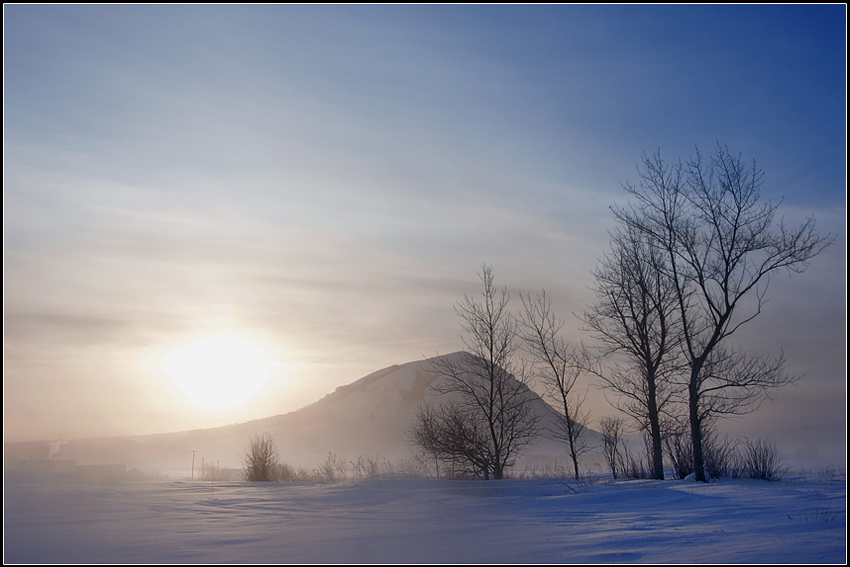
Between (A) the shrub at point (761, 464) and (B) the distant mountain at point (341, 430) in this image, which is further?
(B) the distant mountain at point (341, 430)

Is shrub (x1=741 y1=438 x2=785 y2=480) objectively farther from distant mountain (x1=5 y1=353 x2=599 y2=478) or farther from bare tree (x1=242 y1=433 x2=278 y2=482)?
distant mountain (x1=5 y1=353 x2=599 y2=478)

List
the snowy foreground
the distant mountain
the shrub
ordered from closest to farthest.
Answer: the snowy foreground → the shrub → the distant mountain

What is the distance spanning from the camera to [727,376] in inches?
520

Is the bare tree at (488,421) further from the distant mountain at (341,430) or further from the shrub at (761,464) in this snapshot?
the distant mountain at (341,430)

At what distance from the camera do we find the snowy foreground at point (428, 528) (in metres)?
4.16

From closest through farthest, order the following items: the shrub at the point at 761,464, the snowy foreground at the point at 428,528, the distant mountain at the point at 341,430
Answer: the snowy foreground at the point at 428,528 → the shrub at the point at 761,464 → the distant mountain at the point at 341,430

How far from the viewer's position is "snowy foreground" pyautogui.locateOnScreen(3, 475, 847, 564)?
416 cm

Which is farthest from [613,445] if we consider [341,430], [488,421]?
[341,430]

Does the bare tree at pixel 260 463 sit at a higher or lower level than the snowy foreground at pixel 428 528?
lower

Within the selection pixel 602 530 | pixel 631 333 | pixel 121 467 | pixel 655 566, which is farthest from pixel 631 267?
pixel 121 467

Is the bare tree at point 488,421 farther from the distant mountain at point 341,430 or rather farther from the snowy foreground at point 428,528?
the distant mountain at point 341,430

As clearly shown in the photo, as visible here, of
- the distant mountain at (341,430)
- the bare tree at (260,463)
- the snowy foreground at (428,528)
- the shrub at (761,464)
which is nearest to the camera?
the snowy foreground at (428,528)

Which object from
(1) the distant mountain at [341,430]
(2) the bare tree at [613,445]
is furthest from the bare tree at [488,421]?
(1) the distant mountain at [341,430]

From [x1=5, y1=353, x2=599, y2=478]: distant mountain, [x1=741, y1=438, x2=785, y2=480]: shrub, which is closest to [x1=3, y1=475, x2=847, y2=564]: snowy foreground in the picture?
[x1=741, y1=438, x2=785, y2=480]: shrub
